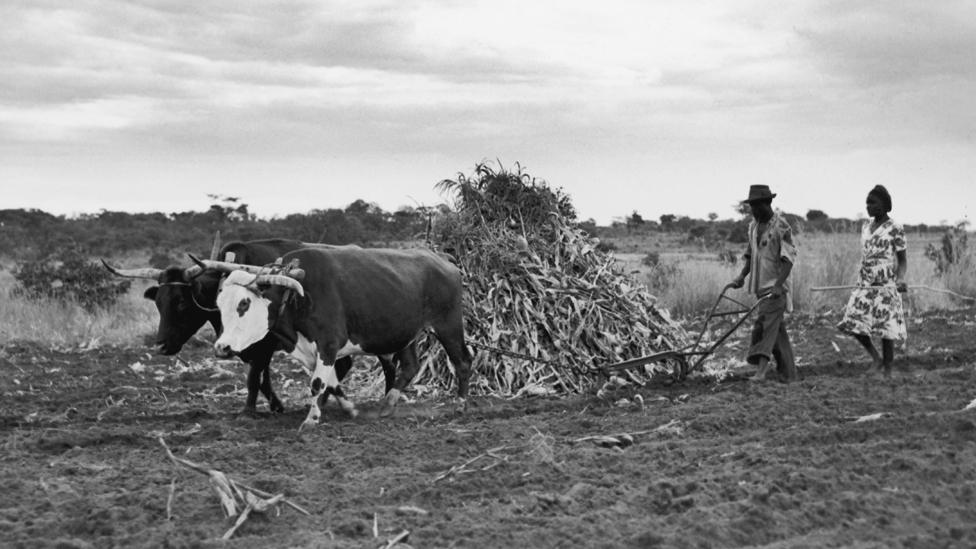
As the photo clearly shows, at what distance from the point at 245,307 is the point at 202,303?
1.08 m

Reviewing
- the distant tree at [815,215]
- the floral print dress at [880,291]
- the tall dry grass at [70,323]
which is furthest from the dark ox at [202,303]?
the distant tree at [815,215]

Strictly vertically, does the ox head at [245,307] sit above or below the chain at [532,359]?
above

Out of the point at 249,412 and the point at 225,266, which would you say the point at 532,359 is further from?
the point at 225,266

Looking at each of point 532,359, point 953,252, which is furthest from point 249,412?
point 953,252

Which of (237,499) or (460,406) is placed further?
(460,406)

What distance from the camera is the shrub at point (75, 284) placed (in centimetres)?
1917

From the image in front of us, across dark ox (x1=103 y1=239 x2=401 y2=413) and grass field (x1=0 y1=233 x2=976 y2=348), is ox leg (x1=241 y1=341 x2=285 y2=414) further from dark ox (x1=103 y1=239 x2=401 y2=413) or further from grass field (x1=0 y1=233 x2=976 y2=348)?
grass field (x1=0 y1=233 x2=976 y2=348)

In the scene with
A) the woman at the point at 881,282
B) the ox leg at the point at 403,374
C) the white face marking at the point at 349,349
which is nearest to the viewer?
the white face marking at the point at 349,349

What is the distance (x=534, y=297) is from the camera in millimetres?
11078

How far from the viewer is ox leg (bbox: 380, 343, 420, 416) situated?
32.0ft

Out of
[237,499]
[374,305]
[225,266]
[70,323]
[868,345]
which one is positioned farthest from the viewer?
[70,323]

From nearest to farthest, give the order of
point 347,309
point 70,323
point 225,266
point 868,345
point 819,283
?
point 225,266 < point 347,309 < point 868,345 < point 70,323 < point 819,283

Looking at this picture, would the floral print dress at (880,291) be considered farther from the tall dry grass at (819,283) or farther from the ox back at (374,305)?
the tall dry grass at (819,283)

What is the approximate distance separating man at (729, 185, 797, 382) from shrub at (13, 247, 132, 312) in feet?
39.9
